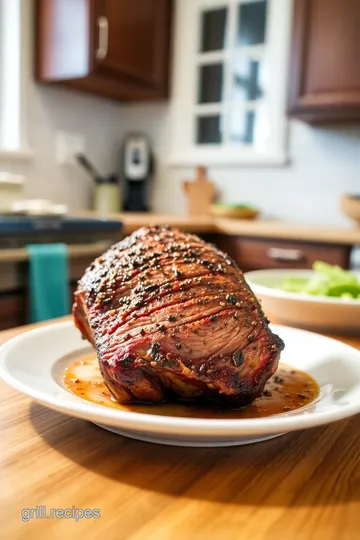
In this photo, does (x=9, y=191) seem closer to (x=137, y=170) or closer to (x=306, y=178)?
(x=137, y=170)

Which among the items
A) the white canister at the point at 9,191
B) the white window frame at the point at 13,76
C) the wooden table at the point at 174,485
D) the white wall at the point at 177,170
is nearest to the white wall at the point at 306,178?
the white wall at the point at 177,170

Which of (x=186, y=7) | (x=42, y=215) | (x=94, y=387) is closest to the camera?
(x=94, y=387)

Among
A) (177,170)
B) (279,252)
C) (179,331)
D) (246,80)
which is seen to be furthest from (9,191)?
(179,331)

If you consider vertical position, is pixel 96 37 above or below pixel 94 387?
above

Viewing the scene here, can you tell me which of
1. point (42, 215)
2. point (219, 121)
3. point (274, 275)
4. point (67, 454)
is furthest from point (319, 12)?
point (67, 454)

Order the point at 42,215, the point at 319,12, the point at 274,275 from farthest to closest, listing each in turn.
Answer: the point at 319,12, the point at 42,215, the point at 274,275

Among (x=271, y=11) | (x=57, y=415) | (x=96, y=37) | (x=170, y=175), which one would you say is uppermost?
(x=271, y=11)

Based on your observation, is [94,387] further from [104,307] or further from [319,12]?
[319,12]
